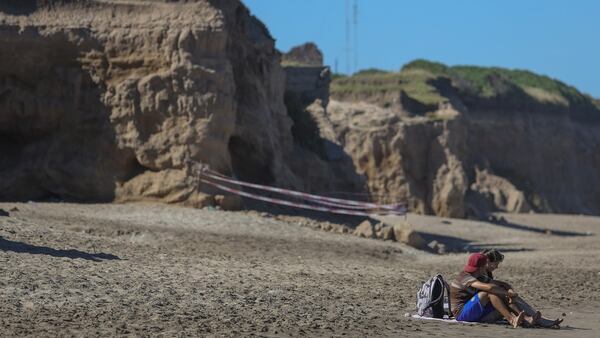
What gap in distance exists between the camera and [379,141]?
128 feet

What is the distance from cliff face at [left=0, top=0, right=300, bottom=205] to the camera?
72.0 ft

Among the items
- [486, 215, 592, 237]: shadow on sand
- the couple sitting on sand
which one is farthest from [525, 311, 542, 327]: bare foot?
[486, 215, 592, 237]: shadow on sand

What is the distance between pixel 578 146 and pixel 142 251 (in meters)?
44.3

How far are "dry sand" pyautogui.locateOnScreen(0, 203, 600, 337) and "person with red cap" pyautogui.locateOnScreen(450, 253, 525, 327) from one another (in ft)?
0.62

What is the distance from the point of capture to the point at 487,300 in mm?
10984

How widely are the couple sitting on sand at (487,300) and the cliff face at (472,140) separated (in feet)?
77.2

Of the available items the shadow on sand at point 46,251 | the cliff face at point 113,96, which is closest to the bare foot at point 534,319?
the shadow on sand at point 46,251

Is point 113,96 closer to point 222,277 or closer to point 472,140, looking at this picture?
point 222,277

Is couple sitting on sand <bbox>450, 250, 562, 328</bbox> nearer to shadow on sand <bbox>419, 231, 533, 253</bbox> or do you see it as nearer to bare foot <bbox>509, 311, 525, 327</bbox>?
bare foot <bbox>509, 311, 525, 327</bbox>

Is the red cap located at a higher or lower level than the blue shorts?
higher

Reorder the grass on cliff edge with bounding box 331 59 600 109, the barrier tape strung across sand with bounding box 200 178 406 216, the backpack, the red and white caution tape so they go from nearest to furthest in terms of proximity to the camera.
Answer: the backpack → the barrier tape strung across sand with bounding box 200 178 406 216 → the red and white caution tape → the grass on cliff edge with bounding box 331 59 600 109

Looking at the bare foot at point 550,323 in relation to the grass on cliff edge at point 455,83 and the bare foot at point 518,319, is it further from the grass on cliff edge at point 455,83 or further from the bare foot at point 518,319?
the grass on cliff edge at point 455,83

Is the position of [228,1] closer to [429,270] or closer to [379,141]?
[429,270]

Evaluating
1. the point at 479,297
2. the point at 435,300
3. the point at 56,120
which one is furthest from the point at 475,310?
the point at 56,120
